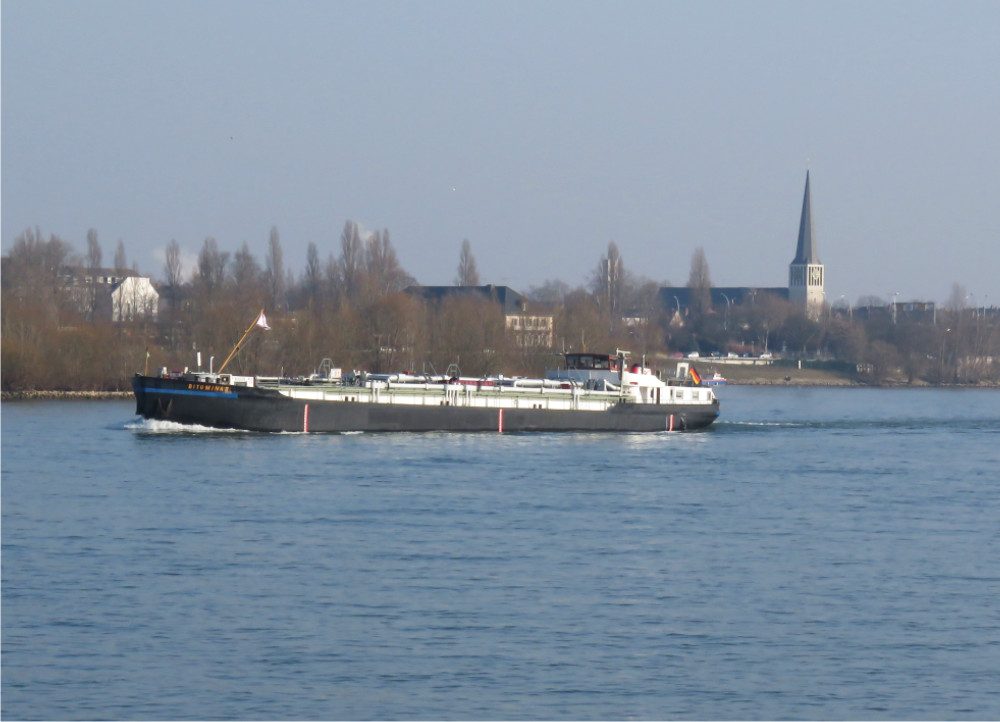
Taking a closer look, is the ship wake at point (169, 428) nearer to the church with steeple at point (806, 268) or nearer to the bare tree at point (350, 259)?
the bare tree at point (350, 259)

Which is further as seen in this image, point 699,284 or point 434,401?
point 699,284

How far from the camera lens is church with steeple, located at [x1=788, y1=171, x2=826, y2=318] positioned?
590ft

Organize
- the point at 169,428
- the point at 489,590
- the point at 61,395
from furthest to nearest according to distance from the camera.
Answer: the point at 61,395 → the point at 169,428 → the point at 489,590

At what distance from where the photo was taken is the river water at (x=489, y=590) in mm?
15883

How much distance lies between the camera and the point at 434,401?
170 feet

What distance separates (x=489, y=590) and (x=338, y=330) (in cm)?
6452

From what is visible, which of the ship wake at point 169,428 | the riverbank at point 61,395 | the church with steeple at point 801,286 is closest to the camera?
the ship wake at point 169,428

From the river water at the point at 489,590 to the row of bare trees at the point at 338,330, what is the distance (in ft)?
128

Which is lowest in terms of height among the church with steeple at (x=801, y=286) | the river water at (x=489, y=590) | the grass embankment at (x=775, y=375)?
the river water at (x=489, y=590)

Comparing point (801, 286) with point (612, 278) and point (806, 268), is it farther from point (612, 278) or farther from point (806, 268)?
point (612, 278)

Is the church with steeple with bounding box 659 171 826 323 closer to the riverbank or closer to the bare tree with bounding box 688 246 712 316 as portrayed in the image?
the bare tree with bounding box 688 246 712 316

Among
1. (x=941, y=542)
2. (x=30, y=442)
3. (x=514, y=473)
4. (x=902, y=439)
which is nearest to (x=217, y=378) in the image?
(x=30, y=442)

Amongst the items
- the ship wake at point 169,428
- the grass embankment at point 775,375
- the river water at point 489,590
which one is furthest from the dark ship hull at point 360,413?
the grass embankment at point 775,375

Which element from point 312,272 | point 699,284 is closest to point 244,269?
point 312,272
